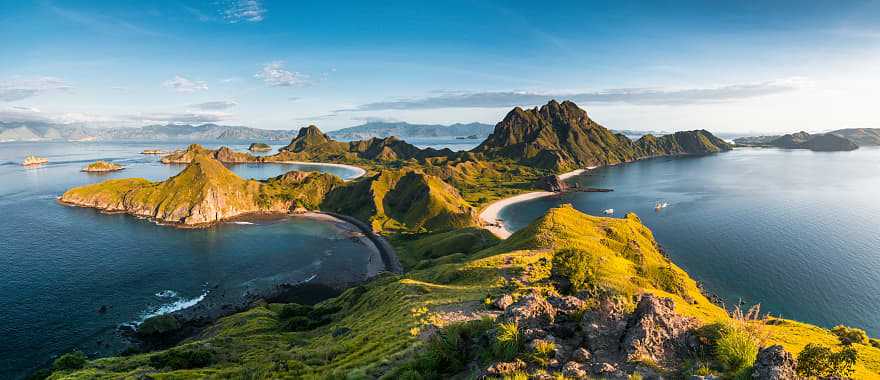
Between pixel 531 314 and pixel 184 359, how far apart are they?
4638 cm

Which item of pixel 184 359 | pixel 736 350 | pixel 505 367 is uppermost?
pixel 736 350

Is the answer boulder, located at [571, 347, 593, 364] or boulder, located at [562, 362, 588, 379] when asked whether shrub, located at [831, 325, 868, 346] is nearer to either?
boulder, located at [571, 347, 593, 364]

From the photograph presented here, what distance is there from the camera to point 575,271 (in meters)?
38.2

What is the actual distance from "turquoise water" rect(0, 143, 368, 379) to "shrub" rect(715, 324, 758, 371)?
4331 inches

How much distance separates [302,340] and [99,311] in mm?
75999

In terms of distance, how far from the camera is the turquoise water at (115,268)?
89.2 meters

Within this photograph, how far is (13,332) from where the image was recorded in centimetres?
8831

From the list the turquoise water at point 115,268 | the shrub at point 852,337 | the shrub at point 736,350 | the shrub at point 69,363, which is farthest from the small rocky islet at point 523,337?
the turquoise water at point 115,268

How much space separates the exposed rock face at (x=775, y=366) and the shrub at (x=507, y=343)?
955 cm

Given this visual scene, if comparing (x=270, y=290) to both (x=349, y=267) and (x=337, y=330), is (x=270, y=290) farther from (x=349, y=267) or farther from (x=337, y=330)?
(x=337, y=330)

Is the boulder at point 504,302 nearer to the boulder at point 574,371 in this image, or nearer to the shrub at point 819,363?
the boulder at point 574,371

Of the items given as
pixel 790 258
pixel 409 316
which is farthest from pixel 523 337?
pixel 790 258

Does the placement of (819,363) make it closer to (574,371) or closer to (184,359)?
(574,371)

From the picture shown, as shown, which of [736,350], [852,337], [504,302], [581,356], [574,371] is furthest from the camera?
[852,337]
